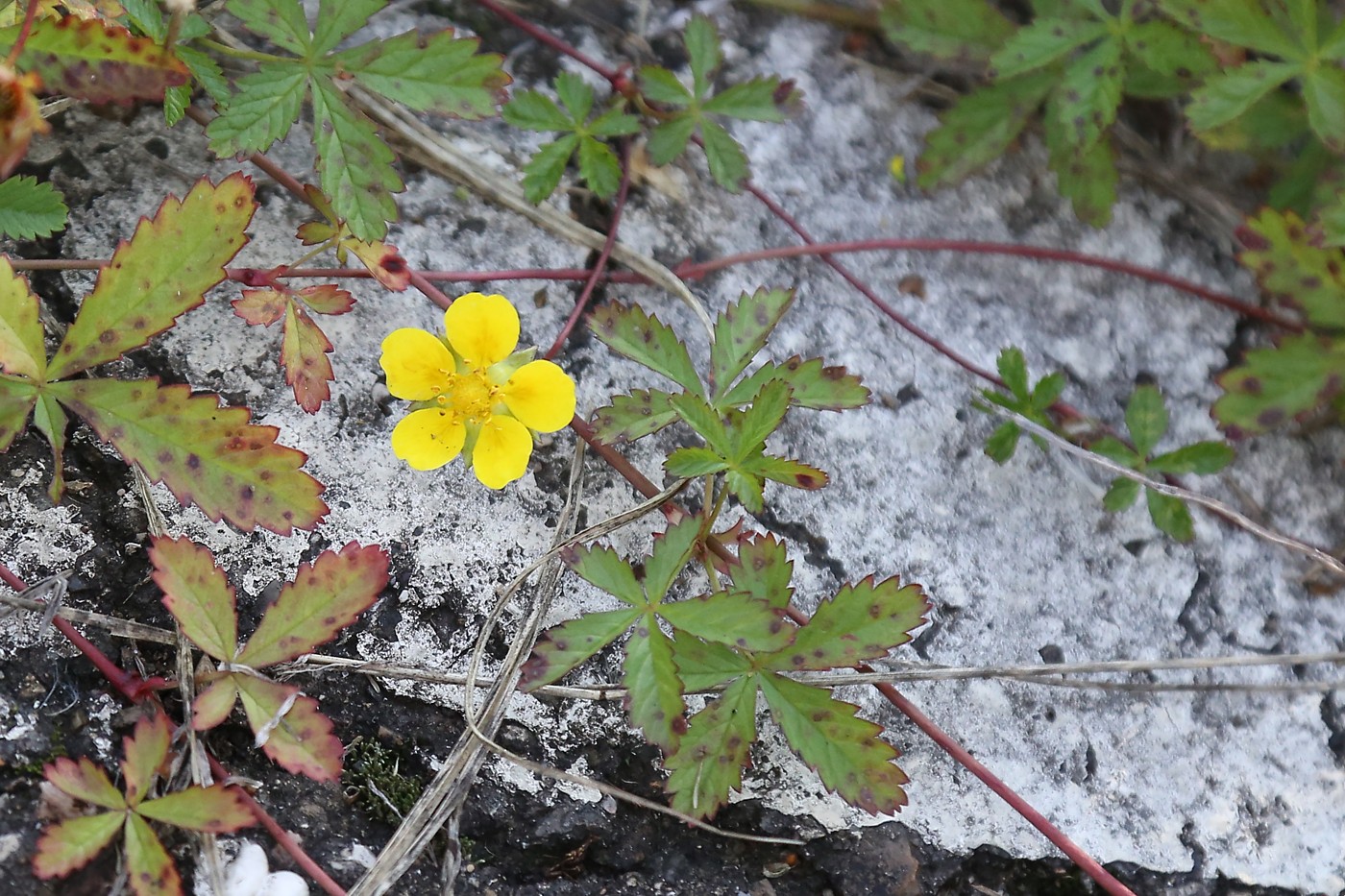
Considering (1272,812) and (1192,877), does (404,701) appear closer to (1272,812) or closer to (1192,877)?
(1192,877)

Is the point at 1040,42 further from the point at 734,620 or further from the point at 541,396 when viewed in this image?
the point at 734,620

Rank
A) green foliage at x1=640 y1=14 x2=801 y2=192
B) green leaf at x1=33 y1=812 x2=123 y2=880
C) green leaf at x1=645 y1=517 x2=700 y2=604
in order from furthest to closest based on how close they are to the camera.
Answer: green foliage at x1=640 y1=14 x2=801 y2=192, green leaf at x1=645 y1=517 x2=700 y2=604, green leaf at x1=33 y1=812 x2=123 y2=880

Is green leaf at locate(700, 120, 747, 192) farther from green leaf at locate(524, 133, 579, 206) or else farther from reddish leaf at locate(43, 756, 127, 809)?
reddish leaf at locate(43, 756, 127, 809)

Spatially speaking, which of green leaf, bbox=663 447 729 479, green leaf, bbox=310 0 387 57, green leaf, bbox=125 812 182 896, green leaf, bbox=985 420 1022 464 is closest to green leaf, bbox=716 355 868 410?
green leaf, bbox=663 447 729 479

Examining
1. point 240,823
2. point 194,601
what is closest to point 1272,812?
point 240,823

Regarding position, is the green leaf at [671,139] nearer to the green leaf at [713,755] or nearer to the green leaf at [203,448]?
the green leaf at [203,448]

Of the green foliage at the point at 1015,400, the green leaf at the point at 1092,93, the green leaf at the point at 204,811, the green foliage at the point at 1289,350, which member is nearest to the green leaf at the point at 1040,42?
the green leaf at the point at 1092,93
